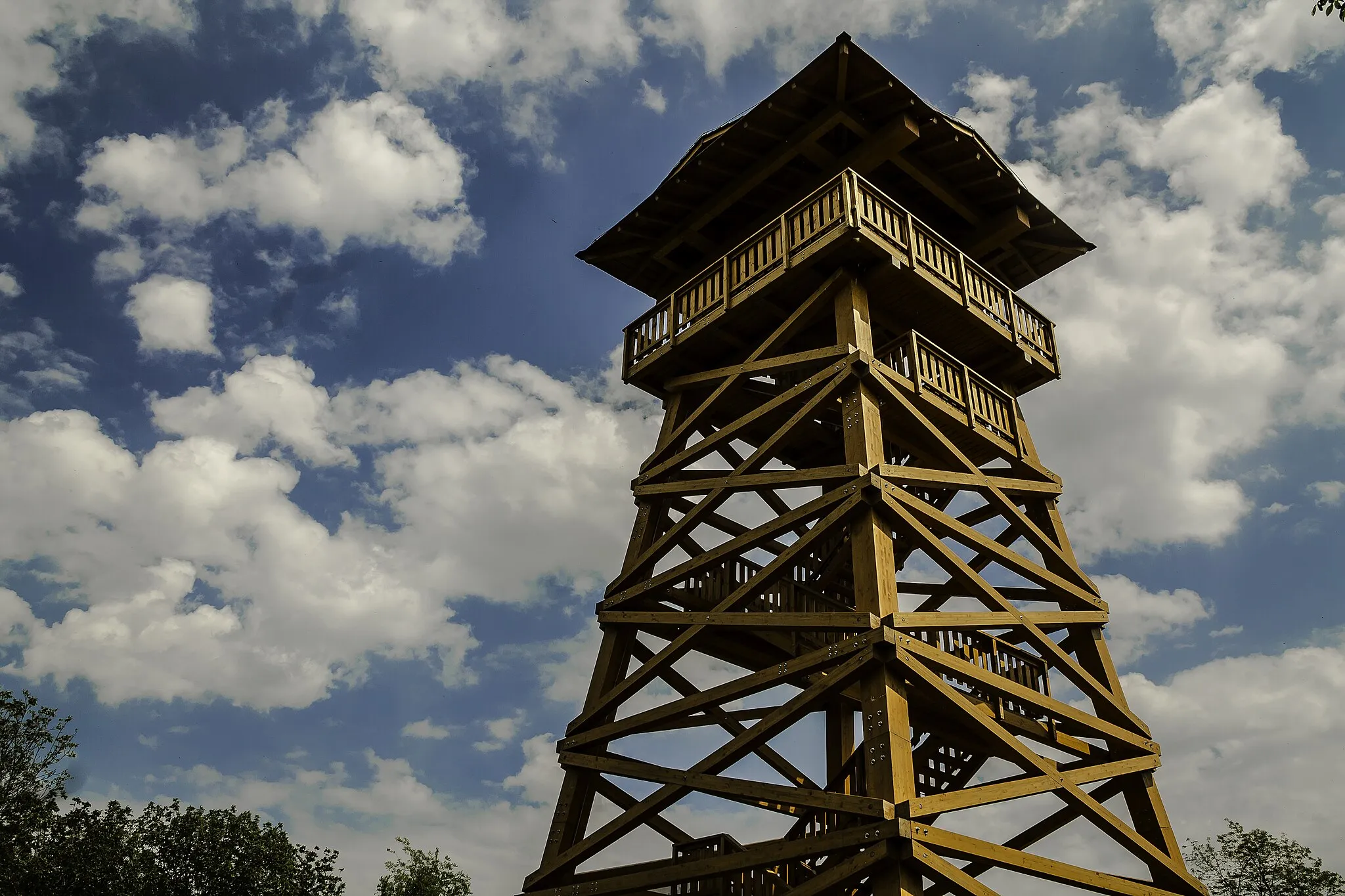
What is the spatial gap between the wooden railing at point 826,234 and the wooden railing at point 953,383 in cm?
88

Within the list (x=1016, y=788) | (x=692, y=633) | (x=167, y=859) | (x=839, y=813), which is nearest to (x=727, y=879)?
(x=839, y=813)

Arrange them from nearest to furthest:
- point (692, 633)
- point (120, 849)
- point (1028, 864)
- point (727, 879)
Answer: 1. point (1028, 864)
2. point (727, 879)
3. point (692, 633)
4. point (120, 849)

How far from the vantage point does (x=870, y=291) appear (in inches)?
513

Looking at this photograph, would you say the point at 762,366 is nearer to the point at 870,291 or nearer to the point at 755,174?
the point at 870,291

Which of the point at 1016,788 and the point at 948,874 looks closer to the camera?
the point at 948,874

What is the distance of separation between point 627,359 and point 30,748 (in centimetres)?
2227

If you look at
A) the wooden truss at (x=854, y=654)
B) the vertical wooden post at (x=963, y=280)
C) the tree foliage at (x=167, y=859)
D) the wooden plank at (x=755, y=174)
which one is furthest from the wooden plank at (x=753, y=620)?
the tree foliage at (x=167, y=859)

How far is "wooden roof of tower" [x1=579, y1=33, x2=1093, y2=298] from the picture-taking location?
13797mm

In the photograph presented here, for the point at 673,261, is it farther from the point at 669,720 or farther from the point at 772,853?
the point at 772,853

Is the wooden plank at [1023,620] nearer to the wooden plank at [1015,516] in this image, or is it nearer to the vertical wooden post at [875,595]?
the vertical wooden post at [875,595]

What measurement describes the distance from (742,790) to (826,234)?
6869 mm

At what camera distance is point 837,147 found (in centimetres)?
1453

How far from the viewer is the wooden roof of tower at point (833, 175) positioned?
13797 mm

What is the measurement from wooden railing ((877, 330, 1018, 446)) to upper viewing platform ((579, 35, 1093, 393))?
29.0 inches
